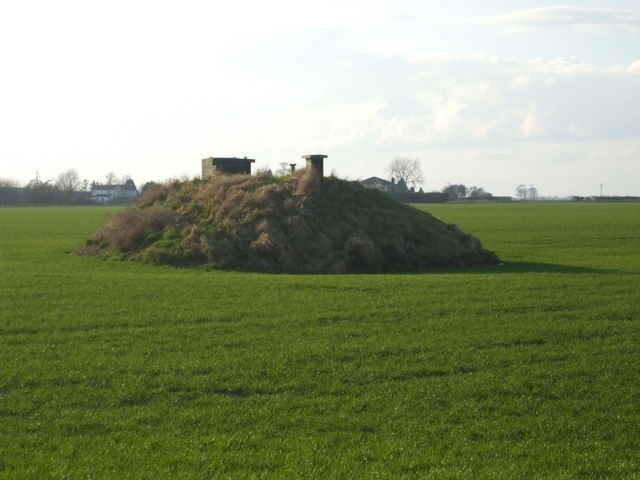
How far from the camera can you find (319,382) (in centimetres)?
1296

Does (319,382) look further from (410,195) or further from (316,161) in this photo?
(410,195)

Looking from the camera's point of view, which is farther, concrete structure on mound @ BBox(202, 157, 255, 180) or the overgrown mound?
concrete structure on mound @ BBox(202, 157, 255, 180)

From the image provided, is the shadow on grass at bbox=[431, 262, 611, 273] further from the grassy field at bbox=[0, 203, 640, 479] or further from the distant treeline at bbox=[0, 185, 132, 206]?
the distant treeline at bbox=[0, 185, 132, 206]

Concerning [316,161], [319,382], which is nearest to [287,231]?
[316,161]

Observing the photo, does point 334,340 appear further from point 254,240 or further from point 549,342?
point 254,240

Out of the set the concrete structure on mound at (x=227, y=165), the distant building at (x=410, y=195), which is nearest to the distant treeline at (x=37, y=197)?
the distant building at (x=410, y=195)

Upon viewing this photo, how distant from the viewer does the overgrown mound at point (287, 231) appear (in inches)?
1296

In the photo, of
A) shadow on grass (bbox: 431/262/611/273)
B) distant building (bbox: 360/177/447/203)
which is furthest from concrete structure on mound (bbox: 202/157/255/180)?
distant building (bbox: 360/177/447/203)

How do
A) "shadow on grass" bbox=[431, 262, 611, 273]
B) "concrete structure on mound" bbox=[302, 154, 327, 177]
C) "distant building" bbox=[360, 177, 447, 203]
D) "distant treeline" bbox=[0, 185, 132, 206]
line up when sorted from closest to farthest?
"shadow on grass" bbox=[431, 262, 611, 273]
"concrete structure on mound" bbox=[302, 154, 327, 177]
"distant building" bbox=[360, 177, 447, 203]
"distant treeline" bbox=[0, 185, 132, 206]

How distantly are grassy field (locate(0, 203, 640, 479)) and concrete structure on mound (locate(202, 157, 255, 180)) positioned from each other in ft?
68.5

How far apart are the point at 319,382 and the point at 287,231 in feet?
69.2

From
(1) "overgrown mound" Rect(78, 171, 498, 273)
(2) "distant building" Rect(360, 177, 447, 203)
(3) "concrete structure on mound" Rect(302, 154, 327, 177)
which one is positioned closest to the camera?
(1) "overgrown mound" Rect(78, 171, 498, 273)

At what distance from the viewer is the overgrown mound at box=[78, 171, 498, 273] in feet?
108

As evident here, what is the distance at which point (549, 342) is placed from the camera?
16.0m
